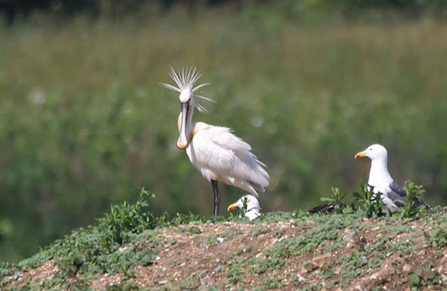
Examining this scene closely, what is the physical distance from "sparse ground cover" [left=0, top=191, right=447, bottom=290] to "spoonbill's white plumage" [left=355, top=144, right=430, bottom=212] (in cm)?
120

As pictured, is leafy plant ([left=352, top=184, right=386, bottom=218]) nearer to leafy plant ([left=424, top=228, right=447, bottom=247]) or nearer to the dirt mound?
the dirt mound

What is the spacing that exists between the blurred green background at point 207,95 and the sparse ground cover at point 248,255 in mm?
5826

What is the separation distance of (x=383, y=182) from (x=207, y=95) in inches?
268

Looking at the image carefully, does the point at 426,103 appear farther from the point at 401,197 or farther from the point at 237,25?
Result: the point at 401,197

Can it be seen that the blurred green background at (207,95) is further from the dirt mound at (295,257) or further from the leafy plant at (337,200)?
the dirt mound at (295,257)

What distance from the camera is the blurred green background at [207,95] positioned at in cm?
1499

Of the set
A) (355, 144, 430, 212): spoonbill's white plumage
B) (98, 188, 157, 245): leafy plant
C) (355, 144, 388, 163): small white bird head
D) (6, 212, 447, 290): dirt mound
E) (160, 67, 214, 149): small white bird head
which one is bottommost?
(6, 212, 447, 290): dirt mound

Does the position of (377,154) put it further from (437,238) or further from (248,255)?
(437,238)

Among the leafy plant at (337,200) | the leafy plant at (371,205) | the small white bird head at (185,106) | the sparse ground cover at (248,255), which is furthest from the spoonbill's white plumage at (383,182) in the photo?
the small white bird head at (185,106)

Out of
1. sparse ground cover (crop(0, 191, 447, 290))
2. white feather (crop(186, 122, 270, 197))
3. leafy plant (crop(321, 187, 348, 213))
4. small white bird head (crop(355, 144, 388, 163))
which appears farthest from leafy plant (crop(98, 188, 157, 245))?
white feather (crop(186, 122, 270, 197))

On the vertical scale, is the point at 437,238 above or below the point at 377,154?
below

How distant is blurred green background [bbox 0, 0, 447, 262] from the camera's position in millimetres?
14992

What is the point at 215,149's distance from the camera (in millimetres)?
10828

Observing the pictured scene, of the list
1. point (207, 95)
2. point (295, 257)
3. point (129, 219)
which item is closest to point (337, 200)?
point (295, 257)
